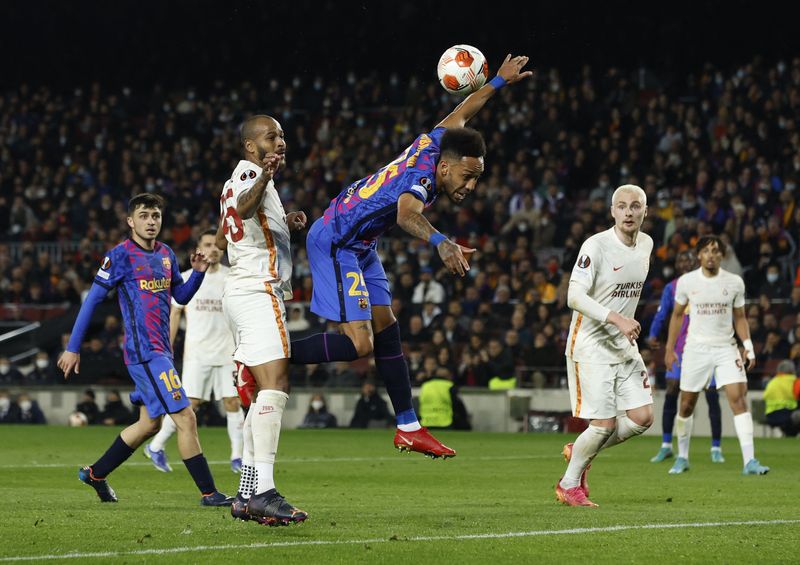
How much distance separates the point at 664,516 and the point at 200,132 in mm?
28946

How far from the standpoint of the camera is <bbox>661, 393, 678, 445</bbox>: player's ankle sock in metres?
15.9

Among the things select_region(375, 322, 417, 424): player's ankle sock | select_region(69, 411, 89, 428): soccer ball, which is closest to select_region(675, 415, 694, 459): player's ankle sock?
select_region(375, 322, 417, 424): player's ankle sock

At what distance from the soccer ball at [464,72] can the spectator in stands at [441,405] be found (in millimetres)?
13261

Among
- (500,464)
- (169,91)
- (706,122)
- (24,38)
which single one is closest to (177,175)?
(169,91)

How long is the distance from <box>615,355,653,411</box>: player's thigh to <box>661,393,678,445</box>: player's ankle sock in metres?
6.36

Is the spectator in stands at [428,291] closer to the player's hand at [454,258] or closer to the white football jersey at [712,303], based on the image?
the white football jersey at [712,303]

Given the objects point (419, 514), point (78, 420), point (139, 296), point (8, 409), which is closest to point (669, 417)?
point (419, 514)

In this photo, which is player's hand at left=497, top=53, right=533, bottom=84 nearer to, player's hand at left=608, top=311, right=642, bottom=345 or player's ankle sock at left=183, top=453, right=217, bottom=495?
player's hand at left=608, top=311, right=642, bottom=345

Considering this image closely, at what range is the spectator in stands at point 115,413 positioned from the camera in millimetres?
24156

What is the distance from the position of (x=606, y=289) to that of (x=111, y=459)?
386 cm

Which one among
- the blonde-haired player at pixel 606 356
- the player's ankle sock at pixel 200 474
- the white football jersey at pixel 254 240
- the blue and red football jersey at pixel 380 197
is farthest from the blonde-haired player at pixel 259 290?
the blonde-haired player at pixel 606 356

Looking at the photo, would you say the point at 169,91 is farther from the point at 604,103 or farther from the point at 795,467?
the point at 795,467

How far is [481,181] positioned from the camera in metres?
29.9

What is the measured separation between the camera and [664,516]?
28.5ft
